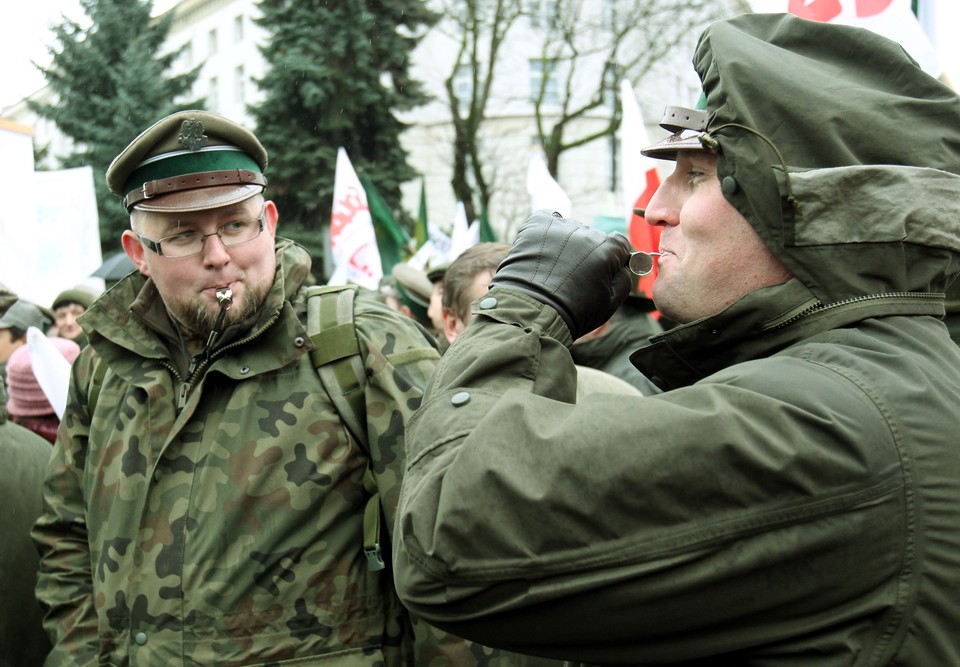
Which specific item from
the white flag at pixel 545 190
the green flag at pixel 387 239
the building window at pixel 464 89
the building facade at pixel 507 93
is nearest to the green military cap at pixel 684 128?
the white flag at pixel 545 190

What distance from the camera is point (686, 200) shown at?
1.85 m

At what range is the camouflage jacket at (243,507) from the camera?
2.56 metres

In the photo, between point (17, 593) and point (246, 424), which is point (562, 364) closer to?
point (246, 424)

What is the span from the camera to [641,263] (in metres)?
2.00

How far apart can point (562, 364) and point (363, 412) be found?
3.35 feet

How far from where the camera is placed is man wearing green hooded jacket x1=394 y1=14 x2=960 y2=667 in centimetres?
143

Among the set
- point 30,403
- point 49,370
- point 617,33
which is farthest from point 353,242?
point 617,33

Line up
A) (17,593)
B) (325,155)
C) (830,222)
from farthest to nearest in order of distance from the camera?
(325,155), (17,593), (830,222)

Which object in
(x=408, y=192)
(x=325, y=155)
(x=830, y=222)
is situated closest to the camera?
(x=830, y=222)

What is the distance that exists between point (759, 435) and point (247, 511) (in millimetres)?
1540

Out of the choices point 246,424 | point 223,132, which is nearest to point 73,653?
point 246,424

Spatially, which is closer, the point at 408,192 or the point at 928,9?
the point at 928,9

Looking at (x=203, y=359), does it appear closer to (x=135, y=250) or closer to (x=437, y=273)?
(x=135, y=250)

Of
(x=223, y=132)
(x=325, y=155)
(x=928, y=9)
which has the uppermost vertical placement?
(x=928, y=9)
